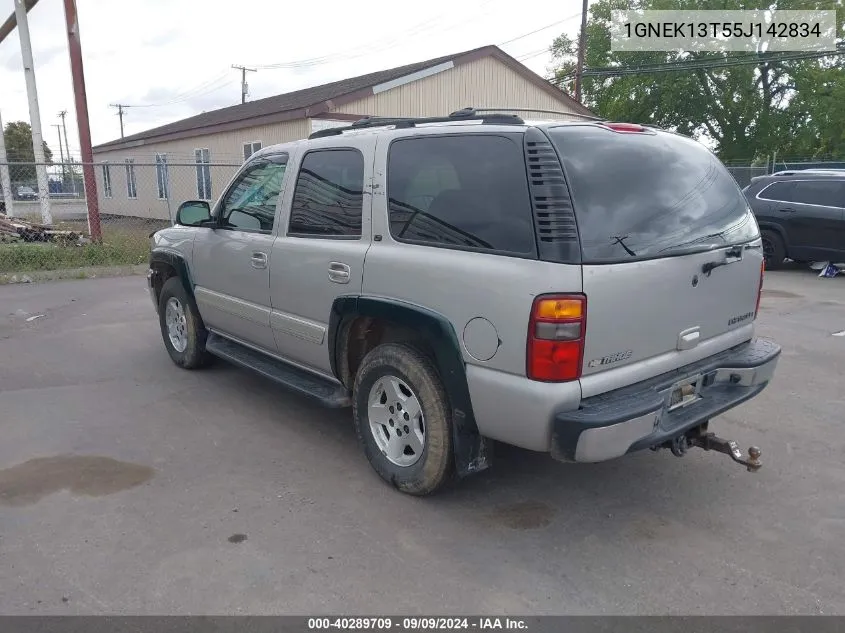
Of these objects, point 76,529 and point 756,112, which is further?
point 756,112

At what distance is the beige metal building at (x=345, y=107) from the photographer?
1570 centimetres

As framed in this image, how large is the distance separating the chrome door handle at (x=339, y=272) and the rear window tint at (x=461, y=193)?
386mm

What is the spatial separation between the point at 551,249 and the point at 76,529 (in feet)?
8.78

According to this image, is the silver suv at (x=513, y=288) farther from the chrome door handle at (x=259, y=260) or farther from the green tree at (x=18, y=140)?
the green tree at (x=18, y=140)

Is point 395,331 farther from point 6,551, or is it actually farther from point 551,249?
point 6,551

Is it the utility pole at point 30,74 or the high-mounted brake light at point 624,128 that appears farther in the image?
the utility pole at point 30,74

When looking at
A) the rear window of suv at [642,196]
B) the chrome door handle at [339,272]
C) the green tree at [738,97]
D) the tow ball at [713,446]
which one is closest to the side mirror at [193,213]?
the chrome door handle at [339,272]

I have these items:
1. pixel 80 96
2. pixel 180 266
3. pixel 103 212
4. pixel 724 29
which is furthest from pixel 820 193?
pixel 103 212

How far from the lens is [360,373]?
3.72 m

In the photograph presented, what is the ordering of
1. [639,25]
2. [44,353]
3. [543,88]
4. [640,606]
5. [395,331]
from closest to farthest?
[640,606] < [395,331] < [44,353] < [543,88] < [639,25]

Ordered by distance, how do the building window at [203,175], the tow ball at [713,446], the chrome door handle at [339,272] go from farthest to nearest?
the building window at [203,175], the chrome door handle at [339,272], the tow ball at [713,446]

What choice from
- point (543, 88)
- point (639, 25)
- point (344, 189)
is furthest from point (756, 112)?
point (344, 189)
